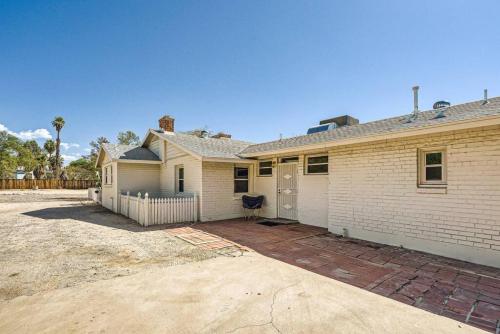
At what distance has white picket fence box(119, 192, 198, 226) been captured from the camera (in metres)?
9.42

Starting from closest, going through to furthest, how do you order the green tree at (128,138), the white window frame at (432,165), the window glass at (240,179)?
the white window frame at (432,165) < the window glass at (240,179) < the green tree at (128,138)

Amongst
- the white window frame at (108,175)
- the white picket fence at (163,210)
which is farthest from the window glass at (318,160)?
the white window frame at (108,175)

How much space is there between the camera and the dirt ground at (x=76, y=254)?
14.1 feet

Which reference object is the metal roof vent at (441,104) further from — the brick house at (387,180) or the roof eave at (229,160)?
the roof eave at (229,160)

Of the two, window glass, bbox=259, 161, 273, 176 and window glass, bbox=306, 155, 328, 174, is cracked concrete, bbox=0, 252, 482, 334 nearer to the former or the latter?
window glass, bbox=306, 155, 328, 174

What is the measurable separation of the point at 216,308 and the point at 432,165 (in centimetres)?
598

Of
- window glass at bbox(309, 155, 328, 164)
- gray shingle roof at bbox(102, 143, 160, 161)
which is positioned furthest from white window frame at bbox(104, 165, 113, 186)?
window glass at bbox(309, 155, 328, 164)

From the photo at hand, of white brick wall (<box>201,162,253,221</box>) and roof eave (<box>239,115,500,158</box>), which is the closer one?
roof eave (<box>239,115,500,158</box>)

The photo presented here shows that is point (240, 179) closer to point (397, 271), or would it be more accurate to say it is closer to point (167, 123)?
point (167, 123)

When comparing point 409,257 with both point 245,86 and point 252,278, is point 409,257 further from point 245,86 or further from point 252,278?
point 245,86

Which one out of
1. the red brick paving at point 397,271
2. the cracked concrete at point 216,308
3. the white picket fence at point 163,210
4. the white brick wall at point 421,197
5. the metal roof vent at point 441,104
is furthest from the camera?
the white picket fence at point 163,210

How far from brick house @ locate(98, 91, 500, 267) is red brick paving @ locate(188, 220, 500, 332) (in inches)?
22.4

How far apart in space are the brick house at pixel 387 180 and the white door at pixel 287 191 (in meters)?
0.04

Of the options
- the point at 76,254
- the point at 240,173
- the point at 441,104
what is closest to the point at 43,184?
the point at 240,173
